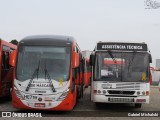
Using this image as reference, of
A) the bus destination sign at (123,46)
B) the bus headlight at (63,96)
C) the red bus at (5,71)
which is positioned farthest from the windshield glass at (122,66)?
the red bus at (5,71)

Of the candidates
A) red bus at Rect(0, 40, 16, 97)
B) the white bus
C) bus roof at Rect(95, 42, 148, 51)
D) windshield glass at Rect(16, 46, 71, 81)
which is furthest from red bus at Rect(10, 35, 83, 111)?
red bus at Rect(0, 40, 16, 97)

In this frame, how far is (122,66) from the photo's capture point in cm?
1503

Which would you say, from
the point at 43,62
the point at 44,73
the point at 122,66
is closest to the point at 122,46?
the point at 122,66

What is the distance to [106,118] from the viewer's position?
13211mm

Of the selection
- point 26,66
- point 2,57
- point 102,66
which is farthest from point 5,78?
point 102,66

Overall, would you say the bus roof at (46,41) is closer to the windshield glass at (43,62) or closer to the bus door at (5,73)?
the windshield glass at (43,62)

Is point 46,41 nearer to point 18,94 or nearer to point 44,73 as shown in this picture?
point 44,73

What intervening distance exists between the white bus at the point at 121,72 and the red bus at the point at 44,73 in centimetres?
117

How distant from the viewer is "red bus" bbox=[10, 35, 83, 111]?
13.5m

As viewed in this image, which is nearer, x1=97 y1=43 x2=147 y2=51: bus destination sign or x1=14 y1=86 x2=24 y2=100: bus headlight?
x1=14 y1=86 x2=24 y2=100: bus headlight

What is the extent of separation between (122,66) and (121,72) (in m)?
0.24

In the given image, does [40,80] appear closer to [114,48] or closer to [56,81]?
[56,81]

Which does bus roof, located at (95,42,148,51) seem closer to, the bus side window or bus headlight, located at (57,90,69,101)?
bus headlight, located at (57,90,69,101)

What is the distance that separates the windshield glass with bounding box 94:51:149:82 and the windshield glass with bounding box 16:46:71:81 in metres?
1.59
